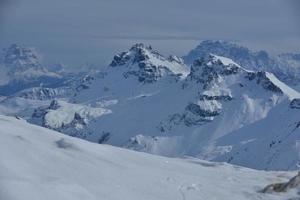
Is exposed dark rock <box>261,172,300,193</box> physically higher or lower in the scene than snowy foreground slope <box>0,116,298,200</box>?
higher

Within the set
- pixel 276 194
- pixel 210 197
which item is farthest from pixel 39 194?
pixel 276 194

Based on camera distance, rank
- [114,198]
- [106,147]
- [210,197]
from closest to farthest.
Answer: [114,198] < [210,197] < [106,147]

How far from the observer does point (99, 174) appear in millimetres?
58281

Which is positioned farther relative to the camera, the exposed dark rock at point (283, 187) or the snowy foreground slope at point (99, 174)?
the exposed dark rock at point (283, 187)

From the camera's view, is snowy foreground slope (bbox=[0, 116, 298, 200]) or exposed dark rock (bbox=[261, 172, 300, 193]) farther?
exposed dark rock (bbox=[261, 172, 300, 193])

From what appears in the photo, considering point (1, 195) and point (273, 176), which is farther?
point (273, 176)

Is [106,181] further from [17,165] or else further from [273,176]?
[273,176]

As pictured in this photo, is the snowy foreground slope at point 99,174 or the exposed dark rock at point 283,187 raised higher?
the exposed dark rock at point 283,187

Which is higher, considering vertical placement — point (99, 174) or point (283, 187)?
point (283, 187)

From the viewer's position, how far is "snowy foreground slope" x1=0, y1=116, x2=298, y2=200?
50188 mm

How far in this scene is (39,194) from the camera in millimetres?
47281

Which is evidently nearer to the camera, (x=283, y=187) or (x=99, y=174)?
(x=283, y=187)

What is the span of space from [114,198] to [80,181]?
465cm

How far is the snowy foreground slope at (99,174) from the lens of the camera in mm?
50188
